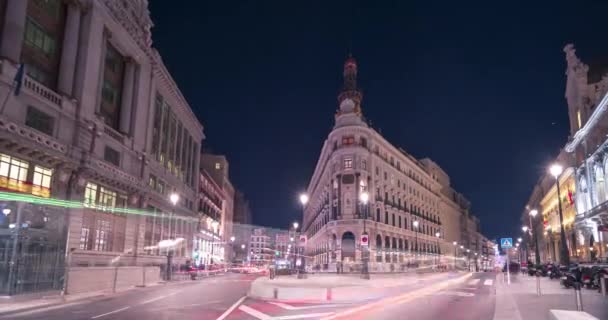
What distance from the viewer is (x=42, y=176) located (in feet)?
101

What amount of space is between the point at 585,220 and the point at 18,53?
5602 cm

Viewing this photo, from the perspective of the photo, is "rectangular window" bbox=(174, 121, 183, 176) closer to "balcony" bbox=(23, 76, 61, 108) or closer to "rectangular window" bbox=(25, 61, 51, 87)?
"rectangular window" bbox=(25, 61, 51, 87)

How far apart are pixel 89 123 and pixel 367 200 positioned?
43379 millimetres

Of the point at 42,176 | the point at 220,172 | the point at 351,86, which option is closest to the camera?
the point at 42,176

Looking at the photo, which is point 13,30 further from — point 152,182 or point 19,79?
point 152,182

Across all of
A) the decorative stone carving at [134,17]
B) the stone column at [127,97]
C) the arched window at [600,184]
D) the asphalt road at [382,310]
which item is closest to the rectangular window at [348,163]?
the arched window at [600,184]

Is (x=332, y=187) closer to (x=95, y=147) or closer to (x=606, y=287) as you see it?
(x=95, y=147)

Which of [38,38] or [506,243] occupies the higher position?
[38,38]

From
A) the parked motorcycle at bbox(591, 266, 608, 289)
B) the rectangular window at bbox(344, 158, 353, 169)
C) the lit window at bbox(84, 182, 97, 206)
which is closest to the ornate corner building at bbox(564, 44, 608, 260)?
the parked motorcycle at bbox(591, 266, 608, 289)

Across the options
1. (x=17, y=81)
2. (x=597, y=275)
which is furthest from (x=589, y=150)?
(x=17, y=81)

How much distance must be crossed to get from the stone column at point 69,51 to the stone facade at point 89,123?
7 centimetres

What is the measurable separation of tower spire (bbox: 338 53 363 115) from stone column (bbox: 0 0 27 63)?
6241 cm

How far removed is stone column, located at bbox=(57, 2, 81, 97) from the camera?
33.9 meters

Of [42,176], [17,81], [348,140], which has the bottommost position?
[42,176]
